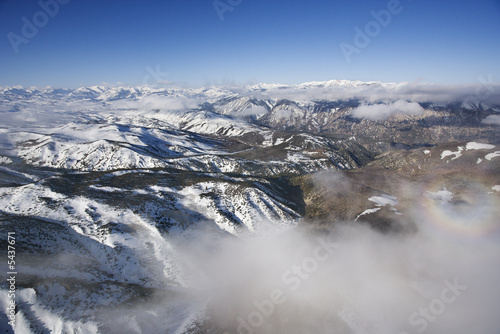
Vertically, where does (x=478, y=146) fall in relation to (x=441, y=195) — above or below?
below

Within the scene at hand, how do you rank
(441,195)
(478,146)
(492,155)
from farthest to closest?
1. (478,146)
2. (492,155)
3. (441,195)

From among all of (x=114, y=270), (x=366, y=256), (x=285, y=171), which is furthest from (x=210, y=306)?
(x=285, y=171)

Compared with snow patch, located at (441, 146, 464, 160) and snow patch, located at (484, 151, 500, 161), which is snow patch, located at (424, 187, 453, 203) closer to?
snow patch, located at (484, 151, 500, 161)

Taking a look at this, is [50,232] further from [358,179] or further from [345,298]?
[358,179]

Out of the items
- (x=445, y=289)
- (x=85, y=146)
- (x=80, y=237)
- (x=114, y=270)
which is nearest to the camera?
(x=445, y=289)

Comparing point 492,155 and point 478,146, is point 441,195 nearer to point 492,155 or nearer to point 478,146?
point 492,155

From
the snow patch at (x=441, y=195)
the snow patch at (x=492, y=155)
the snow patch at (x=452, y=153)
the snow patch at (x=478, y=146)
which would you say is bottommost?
the snow patch at (x=452, y=153)

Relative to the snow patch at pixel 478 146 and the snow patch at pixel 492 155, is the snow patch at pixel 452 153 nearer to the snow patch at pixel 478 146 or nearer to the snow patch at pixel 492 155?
the snow patch at pixel 478 146

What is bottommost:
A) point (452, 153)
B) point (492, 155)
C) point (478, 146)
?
point (452, 153)

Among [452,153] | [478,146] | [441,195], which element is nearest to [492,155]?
[478,146]

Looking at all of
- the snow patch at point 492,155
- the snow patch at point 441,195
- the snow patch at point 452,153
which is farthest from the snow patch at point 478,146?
the snow patch at point 441,195

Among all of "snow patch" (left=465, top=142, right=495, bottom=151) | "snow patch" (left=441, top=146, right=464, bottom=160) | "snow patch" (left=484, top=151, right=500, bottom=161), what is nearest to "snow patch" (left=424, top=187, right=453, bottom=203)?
"snow patch" (left=484, top=151, right=500, bottom=161)
